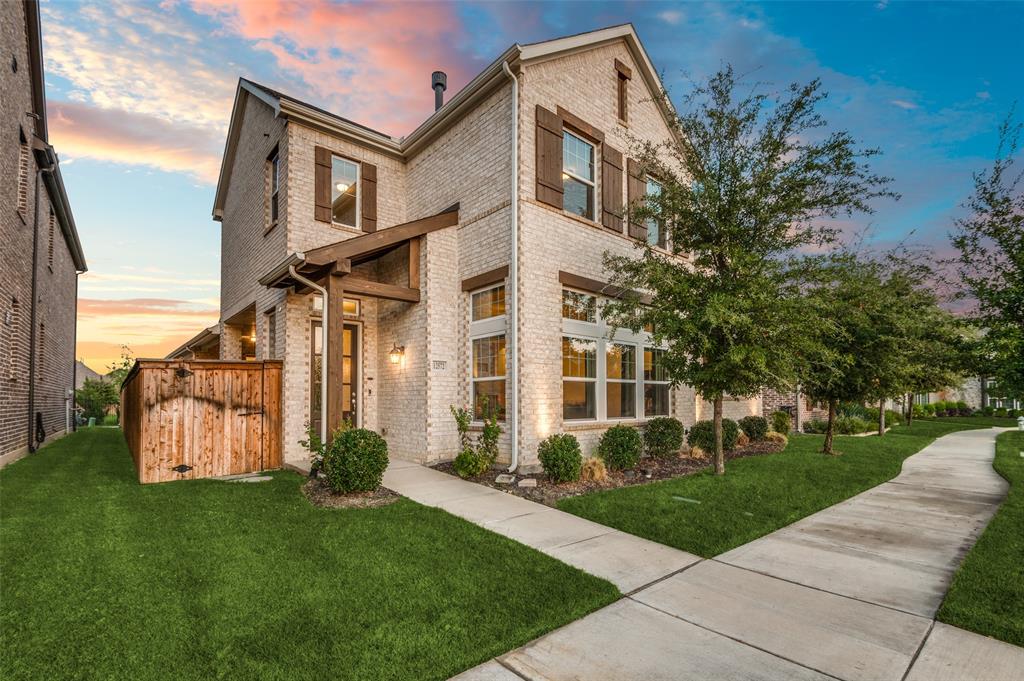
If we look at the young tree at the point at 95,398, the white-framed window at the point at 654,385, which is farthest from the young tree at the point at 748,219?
the young tree at the point at 95,398

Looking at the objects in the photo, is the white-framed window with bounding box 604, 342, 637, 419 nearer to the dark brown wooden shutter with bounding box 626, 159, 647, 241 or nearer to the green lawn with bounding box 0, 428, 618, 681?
the dark brown wooden shutter with bounding box 626, 159, 647, 241

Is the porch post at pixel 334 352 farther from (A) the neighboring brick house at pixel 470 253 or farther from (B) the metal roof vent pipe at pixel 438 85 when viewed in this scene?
(B) the metal roof vent pipe at pixel 438 85

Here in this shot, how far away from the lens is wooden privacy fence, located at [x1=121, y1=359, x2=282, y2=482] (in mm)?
7602

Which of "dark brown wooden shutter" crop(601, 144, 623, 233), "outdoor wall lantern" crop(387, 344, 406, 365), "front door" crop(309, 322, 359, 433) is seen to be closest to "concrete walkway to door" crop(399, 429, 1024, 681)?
"outdoor wall lantern" crop(387, 344, 406, 365)

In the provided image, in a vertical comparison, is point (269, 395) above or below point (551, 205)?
below

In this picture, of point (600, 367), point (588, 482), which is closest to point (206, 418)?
point (588, 482)

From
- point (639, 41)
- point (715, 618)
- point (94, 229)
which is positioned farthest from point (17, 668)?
point (94, 229)

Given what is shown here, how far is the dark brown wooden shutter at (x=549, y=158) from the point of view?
8547mm

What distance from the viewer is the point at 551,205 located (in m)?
8.63

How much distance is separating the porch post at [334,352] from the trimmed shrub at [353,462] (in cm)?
52

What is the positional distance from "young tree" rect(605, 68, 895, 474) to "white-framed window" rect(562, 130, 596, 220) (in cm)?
173

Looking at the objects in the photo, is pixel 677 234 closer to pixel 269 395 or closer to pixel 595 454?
pixel 595 454

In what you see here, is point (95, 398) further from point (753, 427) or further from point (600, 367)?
point (753, 427)

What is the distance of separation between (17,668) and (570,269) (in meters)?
7.90
